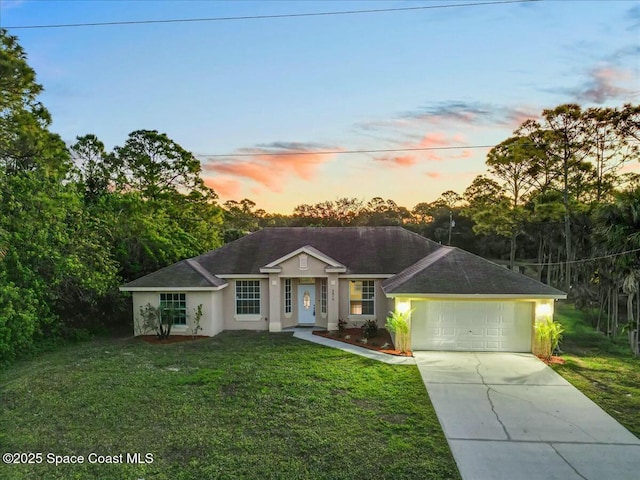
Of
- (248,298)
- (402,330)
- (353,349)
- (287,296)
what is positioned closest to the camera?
(402,330)

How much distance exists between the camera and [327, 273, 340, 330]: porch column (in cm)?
1647

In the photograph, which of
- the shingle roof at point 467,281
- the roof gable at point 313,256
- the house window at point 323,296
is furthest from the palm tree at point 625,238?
the house window at point 323,296

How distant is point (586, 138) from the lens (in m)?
20.5

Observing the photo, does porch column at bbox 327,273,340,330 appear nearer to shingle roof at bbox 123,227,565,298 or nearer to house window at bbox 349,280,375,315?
house window at bbox 349,280,375,315

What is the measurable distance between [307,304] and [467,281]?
731 cm

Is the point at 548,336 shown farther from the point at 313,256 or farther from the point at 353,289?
the point at 313,256

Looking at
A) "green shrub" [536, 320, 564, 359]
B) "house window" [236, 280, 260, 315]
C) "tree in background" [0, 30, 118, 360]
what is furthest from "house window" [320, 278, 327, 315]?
"tree in background" [0, 30, 118, 360]

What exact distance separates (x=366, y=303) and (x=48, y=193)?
1316 cm

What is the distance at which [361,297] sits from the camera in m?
17.0

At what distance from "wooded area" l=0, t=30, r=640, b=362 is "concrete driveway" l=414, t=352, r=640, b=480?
655 centimetres

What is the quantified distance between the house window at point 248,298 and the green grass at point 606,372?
11.6 meters

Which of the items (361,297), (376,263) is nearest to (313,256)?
(361,297)

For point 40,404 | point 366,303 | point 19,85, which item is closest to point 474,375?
point 366,303

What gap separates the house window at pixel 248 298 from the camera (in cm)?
1694
